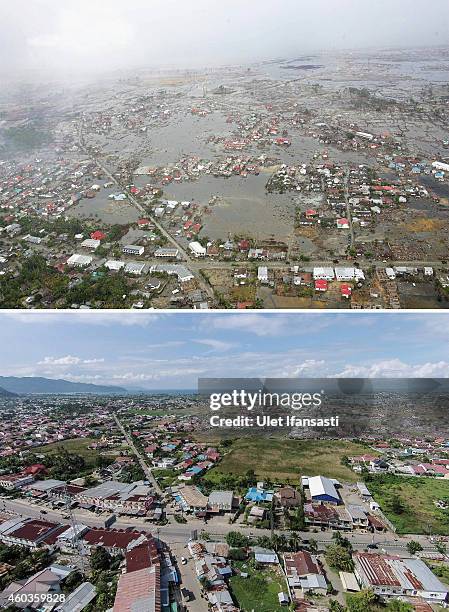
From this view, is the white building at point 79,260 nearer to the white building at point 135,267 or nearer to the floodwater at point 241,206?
the white building at point 135,267

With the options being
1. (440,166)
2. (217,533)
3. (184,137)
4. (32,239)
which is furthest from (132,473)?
(184,137)

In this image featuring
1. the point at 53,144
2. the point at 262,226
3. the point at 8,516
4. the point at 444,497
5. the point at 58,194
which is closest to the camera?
the point at 8,516

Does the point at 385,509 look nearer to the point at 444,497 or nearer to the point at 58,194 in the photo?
the point at 444,497

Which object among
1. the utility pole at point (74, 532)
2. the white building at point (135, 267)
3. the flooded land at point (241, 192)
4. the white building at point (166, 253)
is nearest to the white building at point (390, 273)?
the flooded land at point (241, 192)

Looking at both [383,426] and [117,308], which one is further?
[383,426]

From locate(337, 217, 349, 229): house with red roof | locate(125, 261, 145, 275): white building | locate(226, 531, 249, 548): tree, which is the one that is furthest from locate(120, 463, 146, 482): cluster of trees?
locate(337, 217, 349, 229): house with red roof

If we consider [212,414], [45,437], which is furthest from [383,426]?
[45,437]
